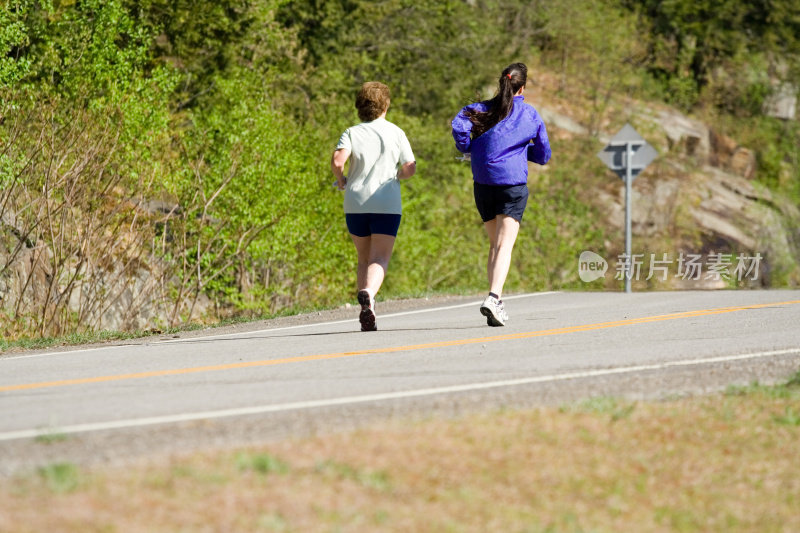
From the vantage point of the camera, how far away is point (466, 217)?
35094mm

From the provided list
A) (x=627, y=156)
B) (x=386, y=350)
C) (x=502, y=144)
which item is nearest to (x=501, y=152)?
(x=502, y=144)

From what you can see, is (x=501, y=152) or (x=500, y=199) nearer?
(x=501, y=152)

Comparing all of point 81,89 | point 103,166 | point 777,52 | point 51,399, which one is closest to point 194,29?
point 81,89

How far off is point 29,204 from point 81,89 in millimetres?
2747

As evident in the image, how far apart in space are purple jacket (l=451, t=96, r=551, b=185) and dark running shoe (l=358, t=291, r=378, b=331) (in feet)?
4.69

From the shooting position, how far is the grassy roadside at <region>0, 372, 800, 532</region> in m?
4.71

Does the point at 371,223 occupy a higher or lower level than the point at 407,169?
lower

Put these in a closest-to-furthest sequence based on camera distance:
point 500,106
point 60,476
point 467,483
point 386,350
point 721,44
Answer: point 60,476 < point 467,483 < point 386,350 < point 500,106 < point 721,44

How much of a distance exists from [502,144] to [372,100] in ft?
3.99

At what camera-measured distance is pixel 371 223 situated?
11.8m

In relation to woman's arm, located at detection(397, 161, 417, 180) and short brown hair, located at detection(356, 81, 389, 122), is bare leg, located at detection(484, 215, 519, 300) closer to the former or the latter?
woman's arm, located at detection(397, 161, 417, 180)

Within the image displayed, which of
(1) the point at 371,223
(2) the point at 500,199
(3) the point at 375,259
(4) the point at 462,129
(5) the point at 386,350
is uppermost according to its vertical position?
(4) the point at 462,129

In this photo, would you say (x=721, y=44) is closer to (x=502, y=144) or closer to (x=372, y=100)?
(x=502, y=144)

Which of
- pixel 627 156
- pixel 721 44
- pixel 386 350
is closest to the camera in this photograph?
pixel 386 350
